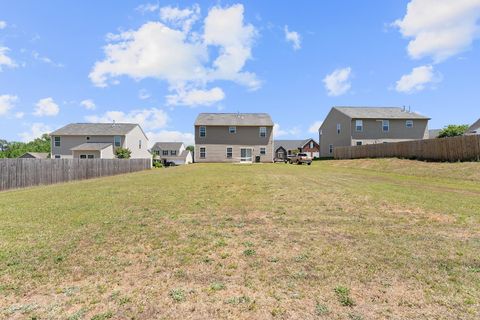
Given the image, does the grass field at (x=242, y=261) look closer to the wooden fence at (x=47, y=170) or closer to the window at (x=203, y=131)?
the wooden fence at (x=47, y=170)

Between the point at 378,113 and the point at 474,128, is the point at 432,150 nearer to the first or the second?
the point at 378,113

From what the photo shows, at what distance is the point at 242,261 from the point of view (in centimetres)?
440

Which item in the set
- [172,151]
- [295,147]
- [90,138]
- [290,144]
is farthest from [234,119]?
[172,151]

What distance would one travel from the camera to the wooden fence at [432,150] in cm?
2011

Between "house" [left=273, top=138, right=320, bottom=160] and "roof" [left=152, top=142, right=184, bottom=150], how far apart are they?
98.8 feet

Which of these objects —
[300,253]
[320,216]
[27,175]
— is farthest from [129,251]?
[27,175]

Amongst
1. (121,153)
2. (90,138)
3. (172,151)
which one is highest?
(90,138)

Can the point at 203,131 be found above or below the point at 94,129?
below

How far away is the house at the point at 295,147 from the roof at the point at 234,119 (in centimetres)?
2619

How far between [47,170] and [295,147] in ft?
194

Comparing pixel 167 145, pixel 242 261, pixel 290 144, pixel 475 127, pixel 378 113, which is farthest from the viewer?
pixel 167 145

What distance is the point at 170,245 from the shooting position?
5109 mm

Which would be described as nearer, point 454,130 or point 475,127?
point 475,127

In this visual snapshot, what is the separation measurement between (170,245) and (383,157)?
30.2m
